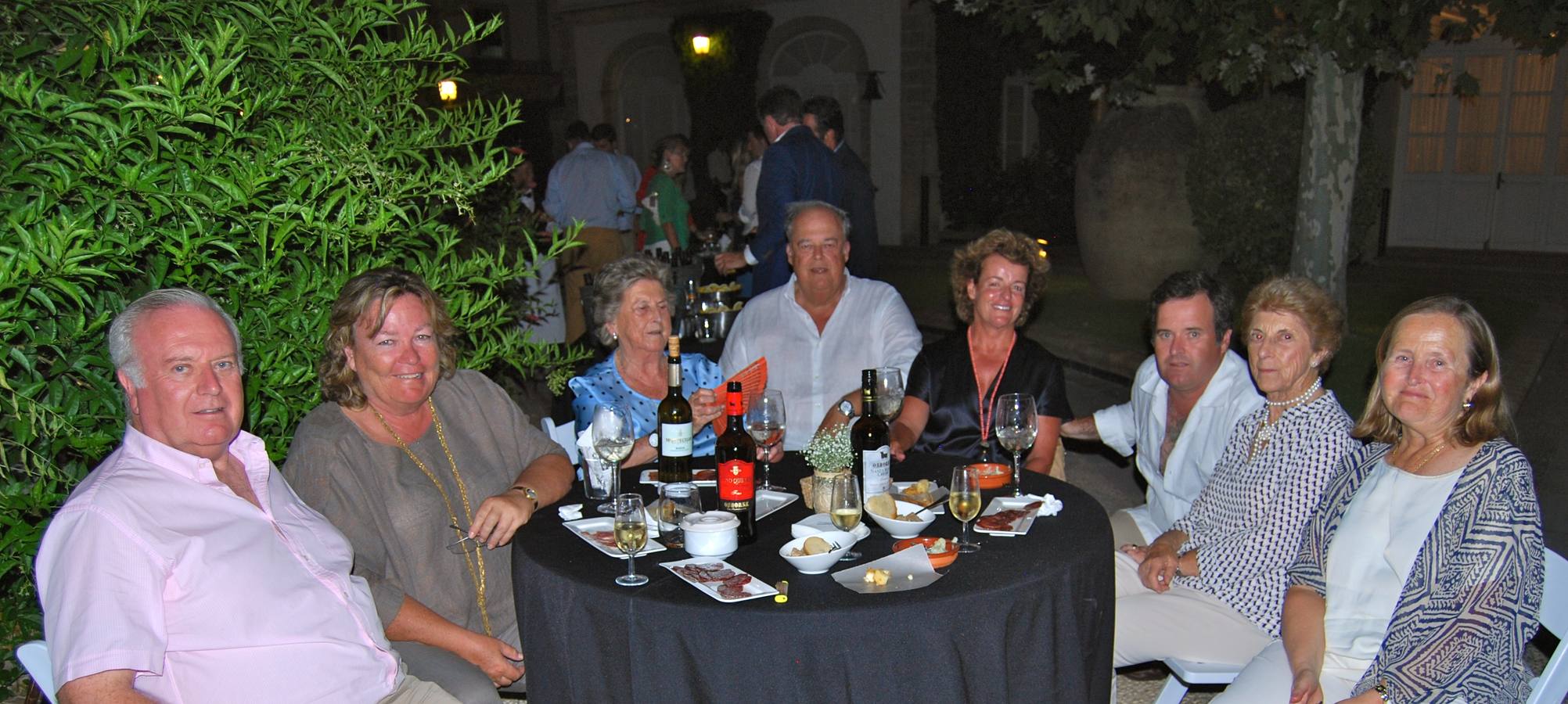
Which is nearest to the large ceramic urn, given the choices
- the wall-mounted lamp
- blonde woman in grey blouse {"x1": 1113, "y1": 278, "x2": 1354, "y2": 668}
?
the wall-mounted lamp

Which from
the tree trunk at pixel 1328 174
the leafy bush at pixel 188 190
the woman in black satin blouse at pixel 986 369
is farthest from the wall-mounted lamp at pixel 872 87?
the leafy bush at pixel 188 190

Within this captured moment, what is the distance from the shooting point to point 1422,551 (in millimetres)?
2371

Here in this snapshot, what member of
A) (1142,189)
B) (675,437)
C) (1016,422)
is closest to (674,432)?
(675,437)

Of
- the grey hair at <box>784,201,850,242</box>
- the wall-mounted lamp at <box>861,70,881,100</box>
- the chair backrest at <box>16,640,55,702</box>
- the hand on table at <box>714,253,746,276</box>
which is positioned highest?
the wall-mounted lamp at <box>861,70,881,100</box>

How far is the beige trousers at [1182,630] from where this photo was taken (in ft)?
9.58

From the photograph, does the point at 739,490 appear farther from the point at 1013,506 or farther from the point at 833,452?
the point at 1013,506

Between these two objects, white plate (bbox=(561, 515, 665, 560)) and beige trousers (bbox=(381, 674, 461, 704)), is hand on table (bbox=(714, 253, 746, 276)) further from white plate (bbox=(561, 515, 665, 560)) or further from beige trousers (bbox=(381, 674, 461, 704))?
→ beige trousers (bbox=(381, 674, 461, 704))

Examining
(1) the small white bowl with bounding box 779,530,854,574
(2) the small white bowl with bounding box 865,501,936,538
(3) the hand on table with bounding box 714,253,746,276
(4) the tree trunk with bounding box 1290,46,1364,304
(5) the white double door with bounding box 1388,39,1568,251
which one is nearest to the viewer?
(1) the small white bowl with bounding box 779,530,854,574

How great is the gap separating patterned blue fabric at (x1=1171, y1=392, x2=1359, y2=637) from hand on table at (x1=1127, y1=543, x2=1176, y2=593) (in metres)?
0.07

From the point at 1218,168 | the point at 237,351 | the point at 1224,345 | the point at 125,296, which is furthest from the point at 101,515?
the point at 1218,168

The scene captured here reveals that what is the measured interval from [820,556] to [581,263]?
786 centimetres

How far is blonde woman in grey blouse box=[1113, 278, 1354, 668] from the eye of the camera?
288cm

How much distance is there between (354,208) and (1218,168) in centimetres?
874

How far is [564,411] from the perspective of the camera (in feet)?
14.5
